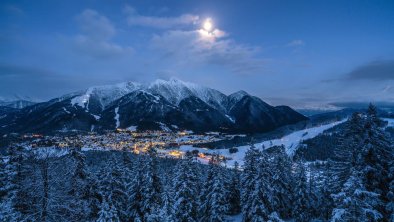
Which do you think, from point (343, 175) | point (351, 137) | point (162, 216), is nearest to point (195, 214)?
point (162, 216)

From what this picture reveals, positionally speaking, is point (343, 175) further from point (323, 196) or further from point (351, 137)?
point (323, 196)

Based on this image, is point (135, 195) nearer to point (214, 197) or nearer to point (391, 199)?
point (214, 197)

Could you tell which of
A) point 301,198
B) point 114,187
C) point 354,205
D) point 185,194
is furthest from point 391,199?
point 114,187

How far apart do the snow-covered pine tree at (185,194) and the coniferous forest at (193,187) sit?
0.43 ft

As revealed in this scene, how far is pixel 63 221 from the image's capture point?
18.6m

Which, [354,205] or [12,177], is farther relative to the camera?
[12,177]

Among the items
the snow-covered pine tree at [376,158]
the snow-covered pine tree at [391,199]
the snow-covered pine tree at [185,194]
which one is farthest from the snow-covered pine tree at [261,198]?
the snow-covered pine tree at [391,199]

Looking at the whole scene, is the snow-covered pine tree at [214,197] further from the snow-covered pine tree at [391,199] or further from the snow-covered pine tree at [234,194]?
the snow-covered pine tree at [391,199]

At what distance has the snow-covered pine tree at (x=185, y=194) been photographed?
3847 cm

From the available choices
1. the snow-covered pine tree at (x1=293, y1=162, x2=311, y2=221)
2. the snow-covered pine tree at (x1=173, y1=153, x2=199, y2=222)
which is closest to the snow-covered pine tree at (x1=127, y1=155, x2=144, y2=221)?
the snow-covered pine tree at (x1=173, y1=153, x2=199, y2=222)

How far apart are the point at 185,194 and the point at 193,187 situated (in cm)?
145

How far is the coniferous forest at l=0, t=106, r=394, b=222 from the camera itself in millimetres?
18719

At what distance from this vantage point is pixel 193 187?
39594 millimetres

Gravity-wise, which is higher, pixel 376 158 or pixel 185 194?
pixel 376 158
